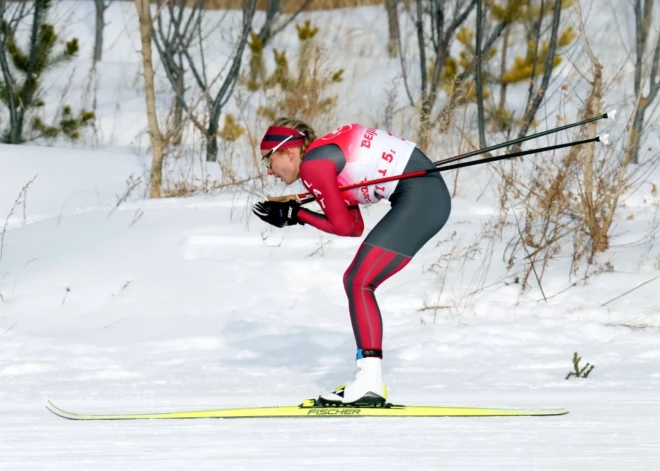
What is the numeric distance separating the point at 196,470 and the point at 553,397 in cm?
225

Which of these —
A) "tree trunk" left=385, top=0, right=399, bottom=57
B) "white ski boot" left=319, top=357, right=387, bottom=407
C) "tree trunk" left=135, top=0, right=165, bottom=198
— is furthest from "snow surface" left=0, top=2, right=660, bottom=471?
"tree trunk" left=385, top=0, right=399, bottom=57

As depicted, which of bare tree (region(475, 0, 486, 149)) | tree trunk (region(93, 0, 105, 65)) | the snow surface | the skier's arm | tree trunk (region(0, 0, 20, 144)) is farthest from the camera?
tree trunk (region(93, 0, 105, 65))

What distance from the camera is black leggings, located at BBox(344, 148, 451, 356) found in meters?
4.59

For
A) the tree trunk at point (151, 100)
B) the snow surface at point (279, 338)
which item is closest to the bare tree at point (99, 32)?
the snow surface at point (279, 338)

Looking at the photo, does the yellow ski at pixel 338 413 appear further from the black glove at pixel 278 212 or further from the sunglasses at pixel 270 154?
the sunglasses at pixel 270 154

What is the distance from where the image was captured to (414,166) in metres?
4.68

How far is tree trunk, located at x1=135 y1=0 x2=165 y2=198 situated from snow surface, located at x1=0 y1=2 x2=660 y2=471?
1.14 ft

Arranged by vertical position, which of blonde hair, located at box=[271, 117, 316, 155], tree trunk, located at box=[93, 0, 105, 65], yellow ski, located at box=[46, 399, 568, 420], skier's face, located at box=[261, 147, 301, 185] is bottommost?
yellow ski, located at box=[46, 399, 568, 420]

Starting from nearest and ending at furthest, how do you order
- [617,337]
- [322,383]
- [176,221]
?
[322,383] < [617,337] < [176,221]

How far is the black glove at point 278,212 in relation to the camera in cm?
471

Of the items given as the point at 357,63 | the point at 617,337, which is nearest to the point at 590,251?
the point at 617,337

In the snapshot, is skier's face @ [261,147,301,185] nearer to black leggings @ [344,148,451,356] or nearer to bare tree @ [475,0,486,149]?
black leggings @ [344,148,451,356]

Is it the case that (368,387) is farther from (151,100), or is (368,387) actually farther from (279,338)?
(151,100)

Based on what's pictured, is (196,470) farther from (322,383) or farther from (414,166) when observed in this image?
(322,383)
